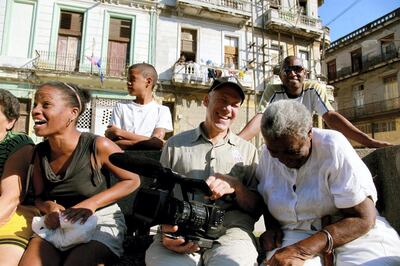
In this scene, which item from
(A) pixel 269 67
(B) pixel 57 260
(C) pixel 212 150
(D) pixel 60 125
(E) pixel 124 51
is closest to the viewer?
(B) pixel 57 260

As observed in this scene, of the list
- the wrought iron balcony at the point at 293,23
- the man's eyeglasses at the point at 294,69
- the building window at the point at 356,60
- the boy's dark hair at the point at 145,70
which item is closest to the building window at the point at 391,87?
the building window at the point at 356,60

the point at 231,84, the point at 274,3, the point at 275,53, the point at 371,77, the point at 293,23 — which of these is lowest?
the point at 231,84

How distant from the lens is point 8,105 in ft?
8.31

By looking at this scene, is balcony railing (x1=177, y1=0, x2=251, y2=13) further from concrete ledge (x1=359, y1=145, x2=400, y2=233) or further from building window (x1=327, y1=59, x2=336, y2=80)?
building window (x1=327, y1=59, x2=336, y2=80)

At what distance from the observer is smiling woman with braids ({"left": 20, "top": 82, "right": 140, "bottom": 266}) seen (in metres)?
1.99

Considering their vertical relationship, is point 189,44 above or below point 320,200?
above

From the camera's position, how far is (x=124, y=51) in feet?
49.5

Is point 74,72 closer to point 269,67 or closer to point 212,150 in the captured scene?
point 269,67

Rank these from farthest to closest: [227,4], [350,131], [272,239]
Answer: [227,4] → [350,131] → [272,239]

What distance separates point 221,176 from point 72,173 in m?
0.98

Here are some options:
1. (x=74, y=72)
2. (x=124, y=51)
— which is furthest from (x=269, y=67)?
(x=74, y=72)

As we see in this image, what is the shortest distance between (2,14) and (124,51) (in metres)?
5.20

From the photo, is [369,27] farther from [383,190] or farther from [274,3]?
[383,190]

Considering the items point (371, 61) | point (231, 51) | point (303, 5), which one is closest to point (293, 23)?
point (303, 5)
